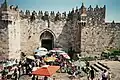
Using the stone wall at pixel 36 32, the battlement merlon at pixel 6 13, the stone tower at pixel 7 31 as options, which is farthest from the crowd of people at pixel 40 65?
the battlement merlon at pixel 6 13

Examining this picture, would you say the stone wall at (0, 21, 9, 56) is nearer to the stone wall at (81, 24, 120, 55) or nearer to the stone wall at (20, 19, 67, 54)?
the stone wall at (20, 19, 67, 54)

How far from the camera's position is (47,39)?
28219 millimetres

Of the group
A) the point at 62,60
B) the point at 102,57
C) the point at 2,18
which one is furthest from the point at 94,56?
the point at 2,18

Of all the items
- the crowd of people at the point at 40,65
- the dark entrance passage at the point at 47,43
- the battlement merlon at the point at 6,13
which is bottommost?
the crowd of people at the point at 40,65

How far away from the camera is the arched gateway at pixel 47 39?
27.8 metres

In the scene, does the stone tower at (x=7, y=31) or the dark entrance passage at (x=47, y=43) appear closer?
the stone tower at (x=7, y=31)

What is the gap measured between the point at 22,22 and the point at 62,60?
24.6 ft

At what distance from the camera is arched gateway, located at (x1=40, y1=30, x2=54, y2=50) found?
27.8 metres

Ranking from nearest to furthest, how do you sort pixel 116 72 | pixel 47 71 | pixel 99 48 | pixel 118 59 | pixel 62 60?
pixel 47 71, pixel 116 72, pixel 62 60, pixel 118 59, pixel 99 48

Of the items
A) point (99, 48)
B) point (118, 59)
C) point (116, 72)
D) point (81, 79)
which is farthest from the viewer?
point (99, 48)

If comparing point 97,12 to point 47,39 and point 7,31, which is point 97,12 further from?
point 7,31

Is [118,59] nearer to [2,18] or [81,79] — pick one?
[81,79]

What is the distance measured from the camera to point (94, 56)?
25.5 m

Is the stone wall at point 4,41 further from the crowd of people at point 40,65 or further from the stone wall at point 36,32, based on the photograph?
the stone wall at point 36,32
